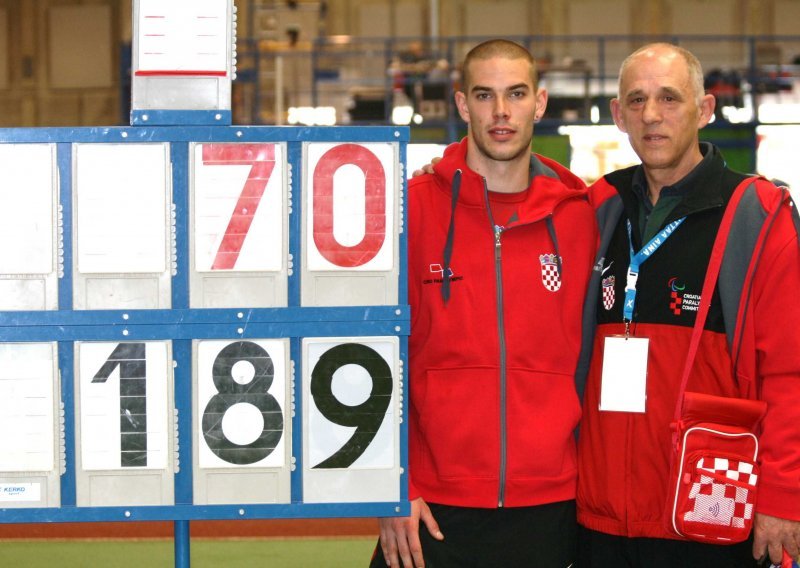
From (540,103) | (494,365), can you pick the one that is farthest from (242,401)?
(540,103)

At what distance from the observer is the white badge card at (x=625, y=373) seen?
2965 mm

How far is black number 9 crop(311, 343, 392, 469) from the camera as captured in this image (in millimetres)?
2545

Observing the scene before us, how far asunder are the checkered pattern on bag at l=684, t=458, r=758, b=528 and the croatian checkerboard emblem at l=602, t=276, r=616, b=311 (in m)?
0.53

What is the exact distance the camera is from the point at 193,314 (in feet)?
8.20

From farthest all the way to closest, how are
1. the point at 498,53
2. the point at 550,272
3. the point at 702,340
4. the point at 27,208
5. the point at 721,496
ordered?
the point at 498,53
the point at 550,272
the point at 702,340
the point at 721,496
the point at 27,208

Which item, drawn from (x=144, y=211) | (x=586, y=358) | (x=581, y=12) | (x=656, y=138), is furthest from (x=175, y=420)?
(x=581, y=12)

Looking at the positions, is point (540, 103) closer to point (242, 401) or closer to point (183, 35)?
point (183, 35)

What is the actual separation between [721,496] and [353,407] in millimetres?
1061

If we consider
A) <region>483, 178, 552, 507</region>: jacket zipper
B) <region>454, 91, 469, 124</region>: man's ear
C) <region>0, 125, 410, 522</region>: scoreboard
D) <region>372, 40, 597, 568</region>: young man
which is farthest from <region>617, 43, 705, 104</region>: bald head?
<region>0, 125, 410, 522</region>: scoreboard

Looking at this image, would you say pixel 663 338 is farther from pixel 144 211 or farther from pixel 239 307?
pixel 144 211

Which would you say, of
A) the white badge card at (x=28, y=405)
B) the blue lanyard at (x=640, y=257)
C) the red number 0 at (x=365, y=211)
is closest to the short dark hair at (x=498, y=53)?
the blue lanyard at (x=640, y=257)

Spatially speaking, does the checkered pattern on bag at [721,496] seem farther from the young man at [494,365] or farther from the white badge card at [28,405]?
the white badge card at [28,405]

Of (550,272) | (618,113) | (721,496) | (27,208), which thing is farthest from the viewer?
(618,113)

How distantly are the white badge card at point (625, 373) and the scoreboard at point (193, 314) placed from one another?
0.74m
